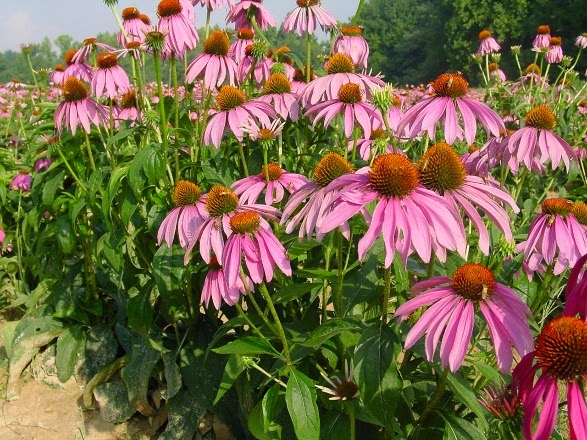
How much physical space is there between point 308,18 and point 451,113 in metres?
1.21

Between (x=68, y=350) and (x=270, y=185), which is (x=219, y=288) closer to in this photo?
(x=270, y=185)

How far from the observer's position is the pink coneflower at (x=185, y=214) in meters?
1.62

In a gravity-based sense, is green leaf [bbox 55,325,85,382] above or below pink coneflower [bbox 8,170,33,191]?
below

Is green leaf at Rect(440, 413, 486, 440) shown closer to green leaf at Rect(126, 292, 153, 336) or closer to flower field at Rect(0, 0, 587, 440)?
flower field at Rect(0, 0, 587, 440)

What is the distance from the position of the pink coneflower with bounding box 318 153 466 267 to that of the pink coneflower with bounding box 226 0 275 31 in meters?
1.55

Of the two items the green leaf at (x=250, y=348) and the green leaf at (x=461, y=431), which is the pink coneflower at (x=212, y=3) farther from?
the green leaf at (x=461, y=431)

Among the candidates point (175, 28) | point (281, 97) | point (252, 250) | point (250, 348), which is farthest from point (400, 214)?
point (175, 28)

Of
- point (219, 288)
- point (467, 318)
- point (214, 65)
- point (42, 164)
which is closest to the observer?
point (467, 318)

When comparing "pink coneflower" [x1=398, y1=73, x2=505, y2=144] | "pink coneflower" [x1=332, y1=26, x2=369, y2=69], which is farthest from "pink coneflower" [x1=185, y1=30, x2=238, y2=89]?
"pink coneflower" [x1=398, y1=73, x2=505, y2=144]

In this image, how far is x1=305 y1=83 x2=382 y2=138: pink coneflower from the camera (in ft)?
5.66

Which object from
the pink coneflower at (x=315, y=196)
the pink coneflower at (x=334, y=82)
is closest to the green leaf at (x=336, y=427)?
the pink coneflower at (x=315, y=196)

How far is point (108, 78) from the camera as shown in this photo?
2.21 m

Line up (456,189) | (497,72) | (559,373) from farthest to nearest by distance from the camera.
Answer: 1. (497,72)
2. (456,189)
3. (559,373)

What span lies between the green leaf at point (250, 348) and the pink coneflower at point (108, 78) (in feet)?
3.95
